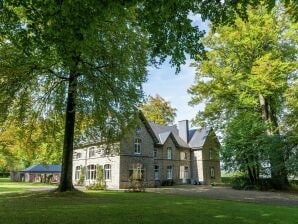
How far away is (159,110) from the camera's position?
56.2 meters

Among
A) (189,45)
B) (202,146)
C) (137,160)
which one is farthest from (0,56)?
(202,146)

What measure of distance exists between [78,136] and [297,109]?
18143mm

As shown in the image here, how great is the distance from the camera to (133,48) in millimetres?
19531

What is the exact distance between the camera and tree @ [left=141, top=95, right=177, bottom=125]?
55.5 metres

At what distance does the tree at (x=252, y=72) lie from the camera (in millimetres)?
26953

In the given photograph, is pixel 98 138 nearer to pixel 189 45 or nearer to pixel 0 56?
pixel 0 56

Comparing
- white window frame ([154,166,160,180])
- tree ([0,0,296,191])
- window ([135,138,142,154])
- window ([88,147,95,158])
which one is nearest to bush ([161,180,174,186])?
white window frame ([154,166,160,180])

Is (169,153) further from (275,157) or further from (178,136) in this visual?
(275,157)

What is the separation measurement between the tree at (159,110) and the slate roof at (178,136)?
965 centimetres

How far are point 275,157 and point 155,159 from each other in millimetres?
15649

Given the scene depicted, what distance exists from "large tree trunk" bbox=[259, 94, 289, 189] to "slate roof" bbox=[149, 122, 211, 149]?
11.5 m

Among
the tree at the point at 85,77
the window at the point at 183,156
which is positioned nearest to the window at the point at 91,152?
the window at the point at 183,156

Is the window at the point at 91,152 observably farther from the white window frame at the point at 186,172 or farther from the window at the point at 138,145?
the white window frame at the point at 186,172

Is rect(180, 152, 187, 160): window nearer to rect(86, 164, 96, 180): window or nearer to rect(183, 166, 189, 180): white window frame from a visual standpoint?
rect(183, 166, 189, 180): white window frame
